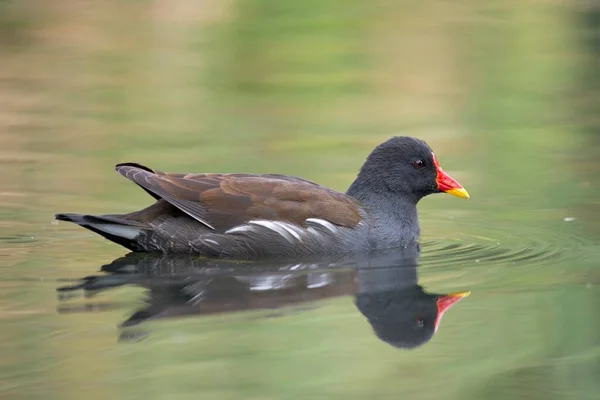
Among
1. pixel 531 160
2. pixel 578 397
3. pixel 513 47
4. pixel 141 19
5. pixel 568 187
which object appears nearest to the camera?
pixel 578 397

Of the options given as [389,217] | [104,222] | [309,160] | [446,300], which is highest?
[309,160]

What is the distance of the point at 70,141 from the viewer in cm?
1252

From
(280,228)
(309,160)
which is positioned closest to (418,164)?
(280,228)

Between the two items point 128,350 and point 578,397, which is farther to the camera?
point 128,350

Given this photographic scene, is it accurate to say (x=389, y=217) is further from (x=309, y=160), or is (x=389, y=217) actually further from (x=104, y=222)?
(x=309, y=160)

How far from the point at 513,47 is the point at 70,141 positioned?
806cm

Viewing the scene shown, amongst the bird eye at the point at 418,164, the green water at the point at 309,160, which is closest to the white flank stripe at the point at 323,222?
the green water at the point at 309,160

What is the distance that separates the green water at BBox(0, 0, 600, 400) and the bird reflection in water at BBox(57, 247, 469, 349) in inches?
3.9

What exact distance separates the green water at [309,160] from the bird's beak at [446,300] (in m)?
0.08

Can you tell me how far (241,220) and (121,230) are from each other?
2.81ft

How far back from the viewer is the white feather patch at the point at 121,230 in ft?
28.3

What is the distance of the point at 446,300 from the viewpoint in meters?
7.50

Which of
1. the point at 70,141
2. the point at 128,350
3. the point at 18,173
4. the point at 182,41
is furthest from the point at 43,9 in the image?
the point at 128,350

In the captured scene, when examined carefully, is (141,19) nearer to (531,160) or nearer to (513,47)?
(513,47)
